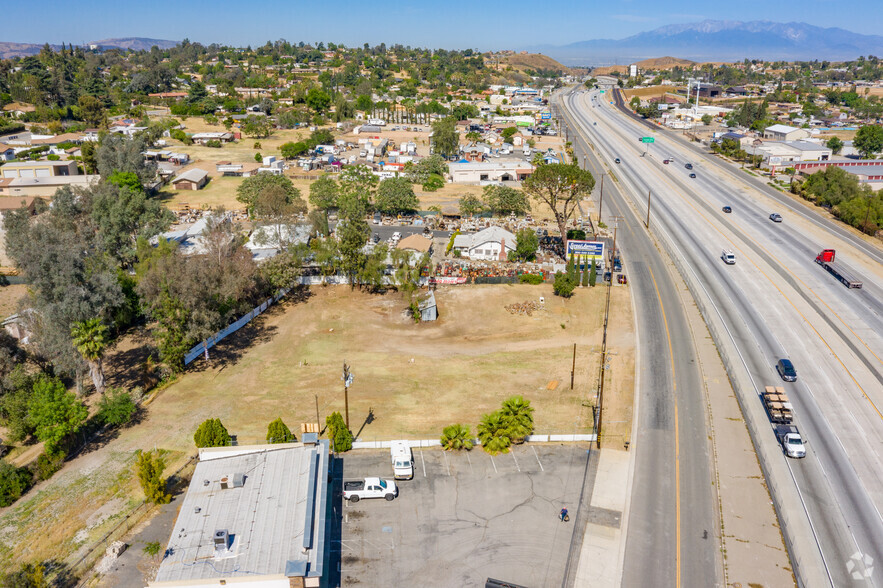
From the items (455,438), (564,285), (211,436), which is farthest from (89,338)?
(564,285)

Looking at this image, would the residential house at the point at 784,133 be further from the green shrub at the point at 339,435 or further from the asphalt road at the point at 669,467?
the green shrub at the point at 339,435

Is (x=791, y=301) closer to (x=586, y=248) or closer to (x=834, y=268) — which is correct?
(x=834, y=268)

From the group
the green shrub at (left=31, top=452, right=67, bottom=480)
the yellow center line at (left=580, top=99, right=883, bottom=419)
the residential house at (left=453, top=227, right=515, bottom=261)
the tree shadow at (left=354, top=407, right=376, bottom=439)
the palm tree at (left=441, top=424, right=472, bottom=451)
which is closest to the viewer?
the green shrub at (left=31, top=452, right=67, bottom=480)

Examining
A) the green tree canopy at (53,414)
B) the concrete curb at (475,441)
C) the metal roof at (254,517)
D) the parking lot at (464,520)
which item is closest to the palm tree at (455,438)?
the parking lot at (464,520)

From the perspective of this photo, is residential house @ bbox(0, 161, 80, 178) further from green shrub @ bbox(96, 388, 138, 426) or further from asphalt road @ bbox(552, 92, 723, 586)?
asphalt road @ bbox(552, 92, 723, 586)

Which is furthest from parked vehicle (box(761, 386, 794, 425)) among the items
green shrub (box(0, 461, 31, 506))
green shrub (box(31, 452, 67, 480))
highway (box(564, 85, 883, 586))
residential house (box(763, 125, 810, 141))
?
residential house (box(763, 125, 810, 141))

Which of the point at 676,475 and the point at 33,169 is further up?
the point at 33,169
